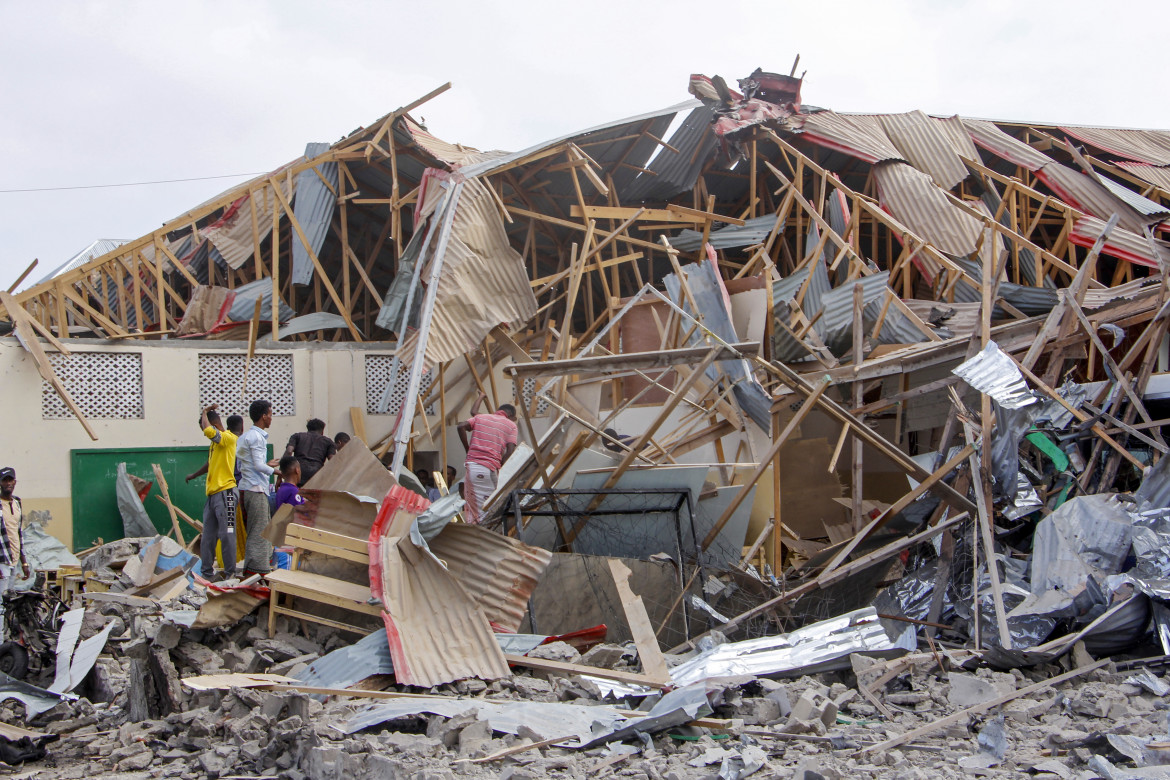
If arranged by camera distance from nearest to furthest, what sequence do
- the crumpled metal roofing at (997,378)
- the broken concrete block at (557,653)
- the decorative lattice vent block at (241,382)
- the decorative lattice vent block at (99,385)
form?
the broken concrete block at (557,653) < the crumpled metal roofing at (997,378) < the decorative lattice vent block at (99,385) < the decorative lattice vent block at (241,382)

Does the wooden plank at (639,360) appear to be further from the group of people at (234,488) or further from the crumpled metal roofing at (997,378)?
the group of people at (234,488)

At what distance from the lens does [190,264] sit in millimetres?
14195

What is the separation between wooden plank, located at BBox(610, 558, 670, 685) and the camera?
5.50 meters

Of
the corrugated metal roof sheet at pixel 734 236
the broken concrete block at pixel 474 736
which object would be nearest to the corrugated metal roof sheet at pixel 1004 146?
the corrugated metal roof sheet at pixel 734 236

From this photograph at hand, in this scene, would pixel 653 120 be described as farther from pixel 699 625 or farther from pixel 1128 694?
pixel 1128 694

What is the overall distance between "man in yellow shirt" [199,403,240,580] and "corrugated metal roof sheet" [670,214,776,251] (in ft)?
23.0

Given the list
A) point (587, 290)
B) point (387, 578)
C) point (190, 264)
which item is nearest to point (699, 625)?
point (387, 578)

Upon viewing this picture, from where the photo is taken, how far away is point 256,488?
838cm

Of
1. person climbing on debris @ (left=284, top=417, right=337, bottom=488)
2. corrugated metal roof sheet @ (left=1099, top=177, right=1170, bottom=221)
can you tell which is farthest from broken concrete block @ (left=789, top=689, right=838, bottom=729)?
Answer: corrugated metal roof sheet @ (left=1099, top=177, right=1170, bottom=221)

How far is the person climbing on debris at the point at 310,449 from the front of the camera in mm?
9359

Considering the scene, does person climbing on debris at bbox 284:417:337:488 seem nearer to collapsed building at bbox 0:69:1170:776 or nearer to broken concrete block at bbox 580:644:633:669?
collapsed building at bbox 0:69:1170:776

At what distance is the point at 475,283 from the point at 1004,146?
848 cm

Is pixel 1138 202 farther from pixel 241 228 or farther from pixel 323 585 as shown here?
pixel 241 228

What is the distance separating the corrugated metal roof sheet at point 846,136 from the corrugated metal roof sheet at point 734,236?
1.25 metres
